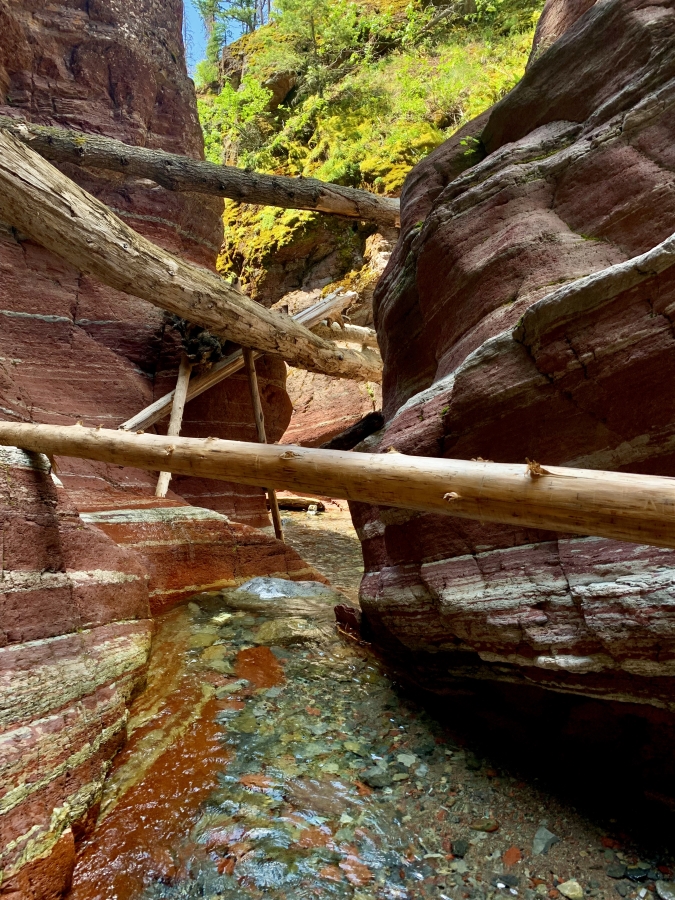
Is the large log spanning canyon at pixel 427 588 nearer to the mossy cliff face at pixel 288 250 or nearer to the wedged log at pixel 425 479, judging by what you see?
the wedged log at pixel 425 479

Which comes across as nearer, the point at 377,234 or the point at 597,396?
the point at 597,396

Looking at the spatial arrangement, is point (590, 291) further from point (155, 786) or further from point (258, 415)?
point (258, 415)

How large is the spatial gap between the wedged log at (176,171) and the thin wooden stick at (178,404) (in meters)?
3.03

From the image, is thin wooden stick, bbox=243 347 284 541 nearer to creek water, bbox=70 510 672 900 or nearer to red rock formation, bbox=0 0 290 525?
red rock formation, bbox=0 0 290 525

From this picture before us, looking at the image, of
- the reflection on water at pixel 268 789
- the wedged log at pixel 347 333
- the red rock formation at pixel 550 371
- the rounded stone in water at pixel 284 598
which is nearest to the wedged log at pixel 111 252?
the wedged log at pixel 347 333

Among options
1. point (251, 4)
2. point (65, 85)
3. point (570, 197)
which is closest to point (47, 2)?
point (65, 85)

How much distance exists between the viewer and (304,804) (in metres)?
2.78

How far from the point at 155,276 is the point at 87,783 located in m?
Result: 5.70

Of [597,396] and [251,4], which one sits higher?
[251,4]

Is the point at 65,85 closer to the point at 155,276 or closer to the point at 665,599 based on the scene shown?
the point at 155,276

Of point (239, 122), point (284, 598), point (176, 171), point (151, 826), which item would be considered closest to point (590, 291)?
point (151, 826)

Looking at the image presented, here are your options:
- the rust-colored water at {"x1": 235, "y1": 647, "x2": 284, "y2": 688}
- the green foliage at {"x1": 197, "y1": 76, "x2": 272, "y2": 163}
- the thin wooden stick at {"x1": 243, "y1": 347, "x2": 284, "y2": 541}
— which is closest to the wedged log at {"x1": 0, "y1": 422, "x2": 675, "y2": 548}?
the rust-colored water at {"x1": 235, "y1": 647, "x2": 284, "y2": 688}

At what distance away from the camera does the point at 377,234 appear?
14.1m

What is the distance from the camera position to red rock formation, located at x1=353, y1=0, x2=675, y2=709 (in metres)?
2.58
